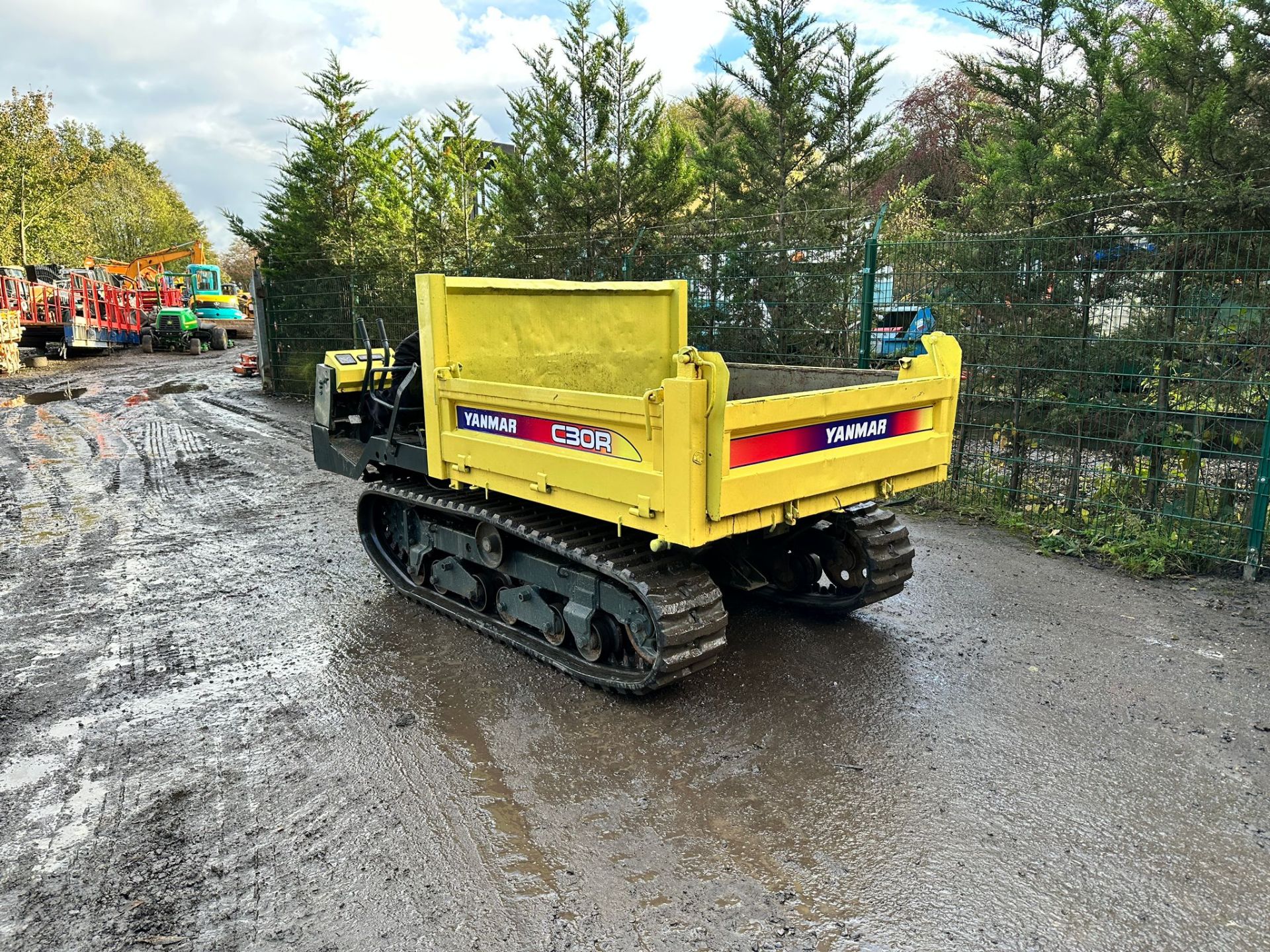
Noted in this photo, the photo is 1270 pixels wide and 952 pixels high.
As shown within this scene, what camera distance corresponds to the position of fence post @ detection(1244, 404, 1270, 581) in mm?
5336

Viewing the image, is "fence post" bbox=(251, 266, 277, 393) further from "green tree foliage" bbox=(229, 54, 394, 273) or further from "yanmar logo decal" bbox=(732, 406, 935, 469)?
"yanmar logo decal" bbox=(732, 406, 935, 469)

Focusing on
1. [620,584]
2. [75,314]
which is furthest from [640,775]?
[75,314]

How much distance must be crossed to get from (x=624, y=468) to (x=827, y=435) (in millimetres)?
958

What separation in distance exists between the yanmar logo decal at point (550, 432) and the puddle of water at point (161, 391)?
12.5 m

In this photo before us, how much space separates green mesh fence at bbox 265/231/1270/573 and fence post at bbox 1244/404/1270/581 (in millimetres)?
11

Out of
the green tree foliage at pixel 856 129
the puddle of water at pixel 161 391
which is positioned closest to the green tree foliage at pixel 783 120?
the green tree foliage at pixel 856 129

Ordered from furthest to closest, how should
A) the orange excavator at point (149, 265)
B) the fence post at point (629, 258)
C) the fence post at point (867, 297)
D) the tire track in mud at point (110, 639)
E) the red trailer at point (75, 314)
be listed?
the orange excavator at point (149, 265), the red trailer at point (75, 314), the fence post at point (629, 258), the fence post at point (867, 297), the tire track in mud at point (110, 639)

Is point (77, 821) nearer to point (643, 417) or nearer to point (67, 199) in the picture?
point (643, 417)

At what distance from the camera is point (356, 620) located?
16.8ft

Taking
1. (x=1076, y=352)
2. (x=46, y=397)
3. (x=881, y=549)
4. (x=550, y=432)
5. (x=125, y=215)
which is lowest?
(x=46, y=397)

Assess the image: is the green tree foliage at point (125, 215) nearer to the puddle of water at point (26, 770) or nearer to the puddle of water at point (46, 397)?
the puddle of water at point (46, 397)

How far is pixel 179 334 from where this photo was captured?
81.3ft

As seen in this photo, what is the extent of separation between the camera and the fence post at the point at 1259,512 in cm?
534

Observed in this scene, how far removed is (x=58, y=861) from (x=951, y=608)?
452 cm
